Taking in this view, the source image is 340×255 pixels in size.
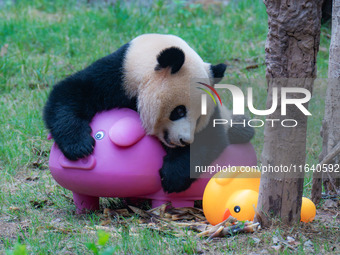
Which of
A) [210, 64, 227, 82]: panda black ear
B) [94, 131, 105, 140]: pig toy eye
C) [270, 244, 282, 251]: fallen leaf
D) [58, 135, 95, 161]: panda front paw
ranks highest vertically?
[210, 64, 227, 82]: panda black ear

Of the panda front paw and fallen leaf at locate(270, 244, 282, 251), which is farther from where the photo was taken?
the panda front paw

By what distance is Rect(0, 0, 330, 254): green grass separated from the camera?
10.4 feet

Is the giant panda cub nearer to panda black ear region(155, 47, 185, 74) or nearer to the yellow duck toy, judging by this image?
panda black ear region(155, 47, 185, 74)

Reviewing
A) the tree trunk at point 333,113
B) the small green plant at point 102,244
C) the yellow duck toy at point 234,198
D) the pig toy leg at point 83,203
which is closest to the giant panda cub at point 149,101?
the yellow duck toy at point 234,198

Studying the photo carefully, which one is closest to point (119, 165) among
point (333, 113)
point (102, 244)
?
point (102, 244)

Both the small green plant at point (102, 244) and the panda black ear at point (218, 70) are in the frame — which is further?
the panda black ear at point (218, 70)

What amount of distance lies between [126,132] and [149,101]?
247mm

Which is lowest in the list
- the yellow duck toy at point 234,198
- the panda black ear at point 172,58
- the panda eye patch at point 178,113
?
the yellow duck toy at point 234,198

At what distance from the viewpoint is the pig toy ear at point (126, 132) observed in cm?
344

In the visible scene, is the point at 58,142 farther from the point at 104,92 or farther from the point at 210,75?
the point at 210,75

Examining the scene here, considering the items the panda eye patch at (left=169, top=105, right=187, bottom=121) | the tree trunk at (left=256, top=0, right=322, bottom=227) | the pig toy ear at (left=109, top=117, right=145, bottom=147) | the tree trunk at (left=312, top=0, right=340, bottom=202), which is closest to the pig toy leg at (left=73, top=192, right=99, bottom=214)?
the pig toy ear at (left=109, top=117, right=145, bottom=147)

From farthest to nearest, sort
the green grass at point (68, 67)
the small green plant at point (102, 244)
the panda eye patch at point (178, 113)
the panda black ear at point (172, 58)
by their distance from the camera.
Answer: the panda eye patch at point (178, 113), the panda black ear at point (172, 58), the green grass at point (68, 67), the small green plant at point (102, 244)

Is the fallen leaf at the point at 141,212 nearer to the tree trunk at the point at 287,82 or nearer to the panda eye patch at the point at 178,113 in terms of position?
the panda eye patch at the point at 178,113

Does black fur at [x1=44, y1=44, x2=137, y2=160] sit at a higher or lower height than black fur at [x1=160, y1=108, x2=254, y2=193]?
higher
